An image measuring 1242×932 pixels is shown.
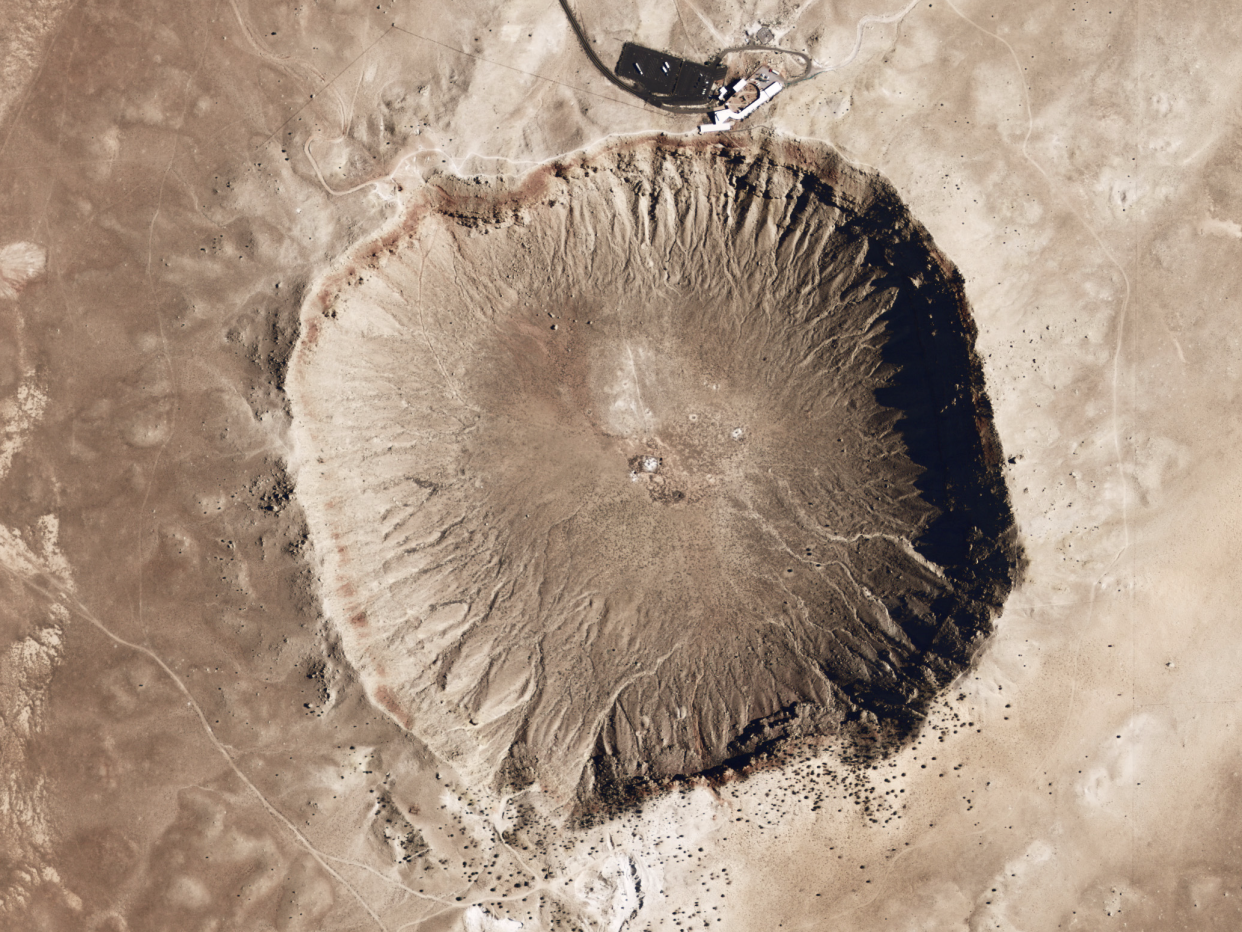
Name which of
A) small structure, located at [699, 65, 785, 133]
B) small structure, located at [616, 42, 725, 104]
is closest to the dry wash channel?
small structure, located at [699, 65, 785, 133]

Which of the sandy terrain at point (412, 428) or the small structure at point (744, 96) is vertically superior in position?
the small structure at point (744, 96)

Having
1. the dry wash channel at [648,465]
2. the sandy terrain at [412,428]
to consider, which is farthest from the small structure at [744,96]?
the dry wash channel at [648,465]

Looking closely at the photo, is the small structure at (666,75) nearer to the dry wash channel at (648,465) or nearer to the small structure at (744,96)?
the small structure at (744,96)

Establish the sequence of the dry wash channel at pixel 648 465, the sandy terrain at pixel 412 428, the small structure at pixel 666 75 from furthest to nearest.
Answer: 1. the small structure at pixel 666 75
2. the dry wash channel at pixel 648 465
3. the sandy terrain at pixel 412 428

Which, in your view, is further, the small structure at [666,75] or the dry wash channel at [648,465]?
the small structure at [666,75]

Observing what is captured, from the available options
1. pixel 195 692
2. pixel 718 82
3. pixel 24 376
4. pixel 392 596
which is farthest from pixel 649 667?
pixel 24 376
